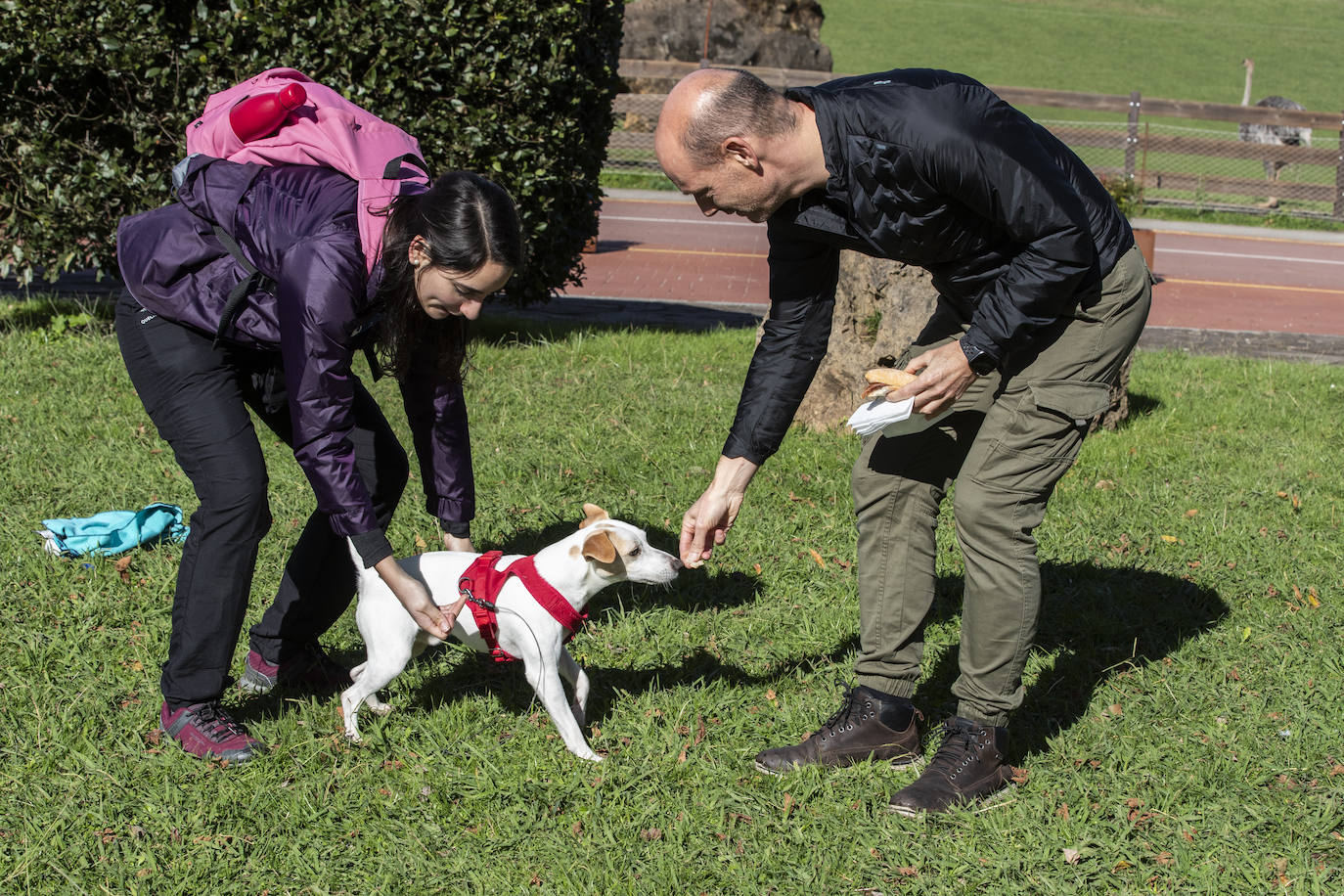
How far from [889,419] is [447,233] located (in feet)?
4.09

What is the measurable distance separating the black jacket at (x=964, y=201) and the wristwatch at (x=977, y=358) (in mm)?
15

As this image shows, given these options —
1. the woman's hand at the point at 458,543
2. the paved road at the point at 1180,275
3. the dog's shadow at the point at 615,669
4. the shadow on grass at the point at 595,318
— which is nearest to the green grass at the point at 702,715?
the dog's shadow at the point at 615,669

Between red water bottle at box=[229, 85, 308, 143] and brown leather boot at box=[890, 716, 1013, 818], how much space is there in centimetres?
266

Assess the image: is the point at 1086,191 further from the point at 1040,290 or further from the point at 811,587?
the point at 811,587

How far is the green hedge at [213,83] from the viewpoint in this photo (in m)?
7.12

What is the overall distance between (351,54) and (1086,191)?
5.54 metres

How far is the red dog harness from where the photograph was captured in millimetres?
3543

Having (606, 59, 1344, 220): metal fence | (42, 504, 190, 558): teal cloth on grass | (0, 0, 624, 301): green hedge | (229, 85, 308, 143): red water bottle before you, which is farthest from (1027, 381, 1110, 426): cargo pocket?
(606, 59, 1344, 220): metal fence

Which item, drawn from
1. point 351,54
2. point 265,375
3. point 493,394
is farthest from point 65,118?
point 265,375

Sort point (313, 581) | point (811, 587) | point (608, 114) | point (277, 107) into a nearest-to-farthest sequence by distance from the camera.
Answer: point (277, 107) < point (313, 581) < point (811, 587) < point (608, 114)

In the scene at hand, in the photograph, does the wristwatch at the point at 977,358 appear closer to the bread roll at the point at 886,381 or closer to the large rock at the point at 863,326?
the bread roll at the point at 886,381

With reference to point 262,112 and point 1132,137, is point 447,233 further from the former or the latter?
point 1132,137

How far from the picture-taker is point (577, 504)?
549cm

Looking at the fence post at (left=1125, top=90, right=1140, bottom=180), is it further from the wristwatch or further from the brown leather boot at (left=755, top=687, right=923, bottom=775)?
the wristwatch
